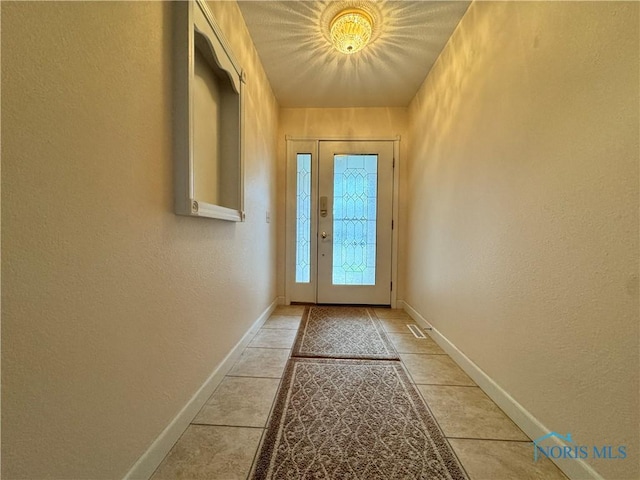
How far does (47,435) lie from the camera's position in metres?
0.60

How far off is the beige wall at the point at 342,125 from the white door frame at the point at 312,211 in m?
0.04

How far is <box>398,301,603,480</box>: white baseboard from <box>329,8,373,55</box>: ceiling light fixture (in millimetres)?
2117

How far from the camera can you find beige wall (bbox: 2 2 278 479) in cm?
54

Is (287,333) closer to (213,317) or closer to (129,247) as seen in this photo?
(213,317)

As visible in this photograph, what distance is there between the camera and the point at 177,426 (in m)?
1.07

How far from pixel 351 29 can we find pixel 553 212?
1592 mm

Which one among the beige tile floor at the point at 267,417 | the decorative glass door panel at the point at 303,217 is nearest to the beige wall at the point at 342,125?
the decorative glass door panel at the point at 303,217

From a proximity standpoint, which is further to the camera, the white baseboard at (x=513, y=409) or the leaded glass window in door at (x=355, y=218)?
the leaded glass window in door at (x=355, y=218)

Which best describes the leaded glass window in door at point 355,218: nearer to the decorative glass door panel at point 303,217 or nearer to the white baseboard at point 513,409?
the decorative glass door panel at point 303,217

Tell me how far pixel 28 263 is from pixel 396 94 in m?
2.98

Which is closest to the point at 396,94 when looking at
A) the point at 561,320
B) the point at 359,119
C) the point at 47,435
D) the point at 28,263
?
the point at 359,119

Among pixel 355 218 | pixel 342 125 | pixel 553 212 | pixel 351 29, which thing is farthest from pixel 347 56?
pixel 553 212

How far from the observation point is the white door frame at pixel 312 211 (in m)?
3.00

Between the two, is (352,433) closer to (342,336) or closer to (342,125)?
(342,336)
